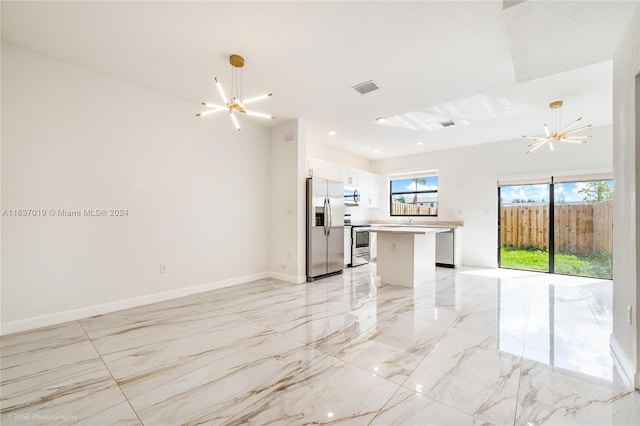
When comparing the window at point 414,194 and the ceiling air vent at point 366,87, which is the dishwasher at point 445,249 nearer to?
the window at point 414,194

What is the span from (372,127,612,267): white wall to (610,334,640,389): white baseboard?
12.4 feet

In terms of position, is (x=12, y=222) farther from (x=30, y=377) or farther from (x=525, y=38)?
(x=525, y=38)

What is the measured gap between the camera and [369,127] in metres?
4.83

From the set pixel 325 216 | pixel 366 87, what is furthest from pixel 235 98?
pixel 325 216

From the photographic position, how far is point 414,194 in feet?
22.8

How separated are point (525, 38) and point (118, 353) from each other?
413 centimetres

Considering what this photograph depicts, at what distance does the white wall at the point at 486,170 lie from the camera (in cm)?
479

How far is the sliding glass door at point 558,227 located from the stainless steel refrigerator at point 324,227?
3.64 meters

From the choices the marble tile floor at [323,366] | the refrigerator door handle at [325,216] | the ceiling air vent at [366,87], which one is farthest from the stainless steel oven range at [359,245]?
the ceiling air vent at [366,87]

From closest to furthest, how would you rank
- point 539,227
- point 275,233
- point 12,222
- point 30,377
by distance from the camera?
point 30,377, point 12,222, point 275,233, point 539,227

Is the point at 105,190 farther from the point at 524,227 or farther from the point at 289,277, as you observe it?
the point at 524,227

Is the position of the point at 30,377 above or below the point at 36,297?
below

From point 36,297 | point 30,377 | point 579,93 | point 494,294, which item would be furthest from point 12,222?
point 579,93

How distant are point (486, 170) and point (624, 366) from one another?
15.4ft
